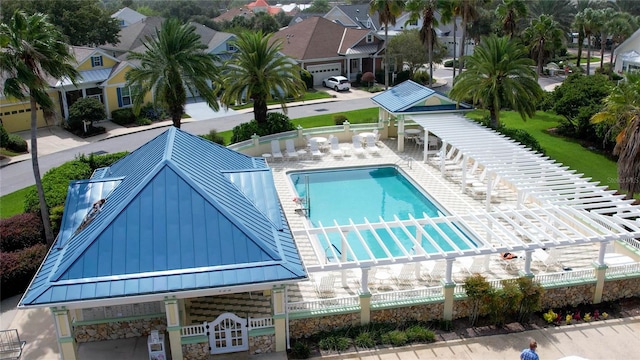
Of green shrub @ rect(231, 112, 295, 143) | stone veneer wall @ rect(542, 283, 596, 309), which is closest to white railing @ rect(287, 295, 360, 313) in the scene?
stone veneer wall @ rect(542, 283, 596, 309)

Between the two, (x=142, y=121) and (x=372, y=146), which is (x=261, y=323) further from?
(x=142, y=121)

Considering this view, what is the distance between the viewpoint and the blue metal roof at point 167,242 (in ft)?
50.5

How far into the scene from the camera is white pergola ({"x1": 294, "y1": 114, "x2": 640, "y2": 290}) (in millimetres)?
18875

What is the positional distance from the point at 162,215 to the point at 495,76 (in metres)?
23.1

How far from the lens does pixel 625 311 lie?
63.4ft

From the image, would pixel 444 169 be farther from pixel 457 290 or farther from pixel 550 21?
pixel 550 21

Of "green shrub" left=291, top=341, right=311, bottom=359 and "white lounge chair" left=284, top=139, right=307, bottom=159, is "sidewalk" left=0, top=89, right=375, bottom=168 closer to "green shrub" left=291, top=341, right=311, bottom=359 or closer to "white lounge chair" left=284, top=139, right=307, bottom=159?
"white lounge chair" left=284, top=139, right=307, bottom=159

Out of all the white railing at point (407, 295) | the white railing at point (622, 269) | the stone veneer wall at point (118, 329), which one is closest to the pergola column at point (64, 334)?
the stone veneer wall at point (118, 329)

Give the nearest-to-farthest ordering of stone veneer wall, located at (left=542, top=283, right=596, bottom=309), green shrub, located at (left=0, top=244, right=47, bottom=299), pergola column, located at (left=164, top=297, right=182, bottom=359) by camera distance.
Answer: pergola column, located at (left=164, top=297, right=182, bottom=359) → stone veneer wall, located at (left=542, top=283, right=596, bottom=309) → green shrub, located at (left=0, top=244, right=47, bottom=299)

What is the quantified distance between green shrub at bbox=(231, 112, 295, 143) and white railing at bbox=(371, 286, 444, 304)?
769 inches

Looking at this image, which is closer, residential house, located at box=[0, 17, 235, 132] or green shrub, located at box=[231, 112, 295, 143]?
green shrub, located at box=[231, 112, 295, 143]

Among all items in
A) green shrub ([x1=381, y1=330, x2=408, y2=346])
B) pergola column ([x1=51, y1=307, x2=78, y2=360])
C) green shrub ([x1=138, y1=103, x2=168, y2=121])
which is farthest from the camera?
green shrub ([x1=138, y1=103, x2=168, y2=121])

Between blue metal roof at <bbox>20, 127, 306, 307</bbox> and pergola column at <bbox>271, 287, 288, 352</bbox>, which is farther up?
blue metal roof at <bbox>20, 127, 306, 307</bbox>

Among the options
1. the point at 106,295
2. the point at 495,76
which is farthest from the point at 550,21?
the point at 106,295
